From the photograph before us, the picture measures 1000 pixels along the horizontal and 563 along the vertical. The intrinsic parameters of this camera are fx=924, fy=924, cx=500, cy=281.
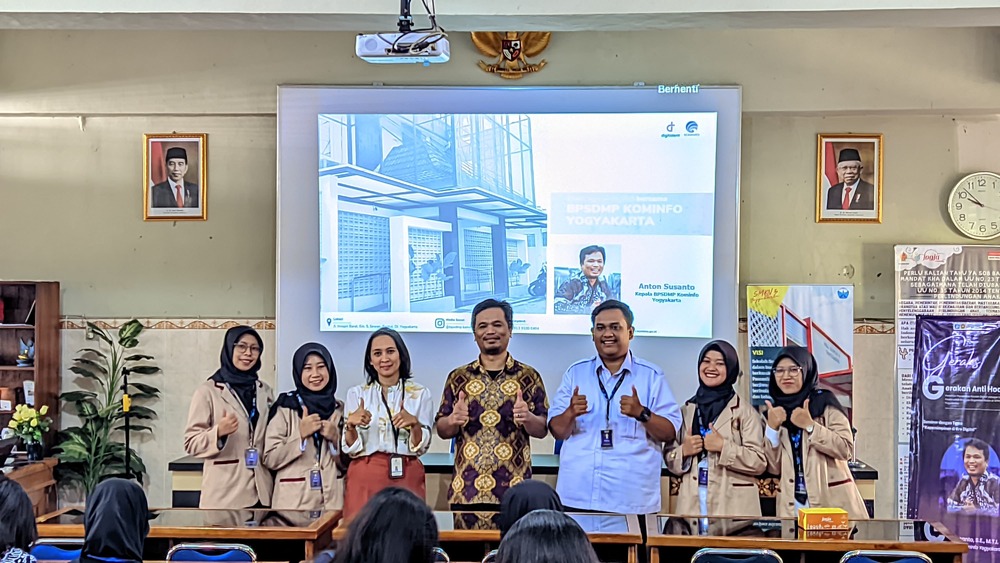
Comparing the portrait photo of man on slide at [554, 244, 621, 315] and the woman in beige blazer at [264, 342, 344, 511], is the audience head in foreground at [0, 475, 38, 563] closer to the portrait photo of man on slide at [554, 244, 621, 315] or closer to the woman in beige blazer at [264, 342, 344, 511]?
the woman in beige blazer at [264, 342, 344, 511]

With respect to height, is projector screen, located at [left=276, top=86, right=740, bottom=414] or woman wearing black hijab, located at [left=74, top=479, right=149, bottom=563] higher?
projector screen, located at [left=276, top=86, right=740, bottom=414]

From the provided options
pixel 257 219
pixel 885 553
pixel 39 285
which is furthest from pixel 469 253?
pixel 885 553

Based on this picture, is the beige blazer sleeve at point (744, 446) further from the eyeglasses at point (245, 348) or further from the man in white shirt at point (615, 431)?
the eyeglasses at point (245, 348)

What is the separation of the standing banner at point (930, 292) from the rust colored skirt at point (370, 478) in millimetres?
3420

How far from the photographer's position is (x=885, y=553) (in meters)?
3.53

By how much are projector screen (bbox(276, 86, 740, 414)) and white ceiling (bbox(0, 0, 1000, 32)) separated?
5.56 ft

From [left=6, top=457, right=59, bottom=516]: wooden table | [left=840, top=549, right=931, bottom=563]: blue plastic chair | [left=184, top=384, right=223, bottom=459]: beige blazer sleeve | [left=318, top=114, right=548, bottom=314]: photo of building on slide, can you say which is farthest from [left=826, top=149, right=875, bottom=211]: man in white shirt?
[left=6, top=457, right=59, bottom=516]: wooden table

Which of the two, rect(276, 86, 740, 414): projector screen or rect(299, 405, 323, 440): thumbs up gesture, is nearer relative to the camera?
rect(299, 405, 323, 440): thumbs up gesture

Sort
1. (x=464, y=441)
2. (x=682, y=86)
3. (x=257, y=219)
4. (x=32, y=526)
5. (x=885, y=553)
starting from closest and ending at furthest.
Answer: (x=32, y=526), (x=885, y=553), (x=464, y=441), (x=682, y=86), (x=257, y=219)

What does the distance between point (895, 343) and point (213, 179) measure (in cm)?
476

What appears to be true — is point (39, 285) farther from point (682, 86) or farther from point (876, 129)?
point (876, 129)

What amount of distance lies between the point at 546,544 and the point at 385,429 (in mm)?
2385

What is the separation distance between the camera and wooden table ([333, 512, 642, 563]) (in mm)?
3600

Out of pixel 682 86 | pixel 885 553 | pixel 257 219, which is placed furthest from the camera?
pixel 257 219
